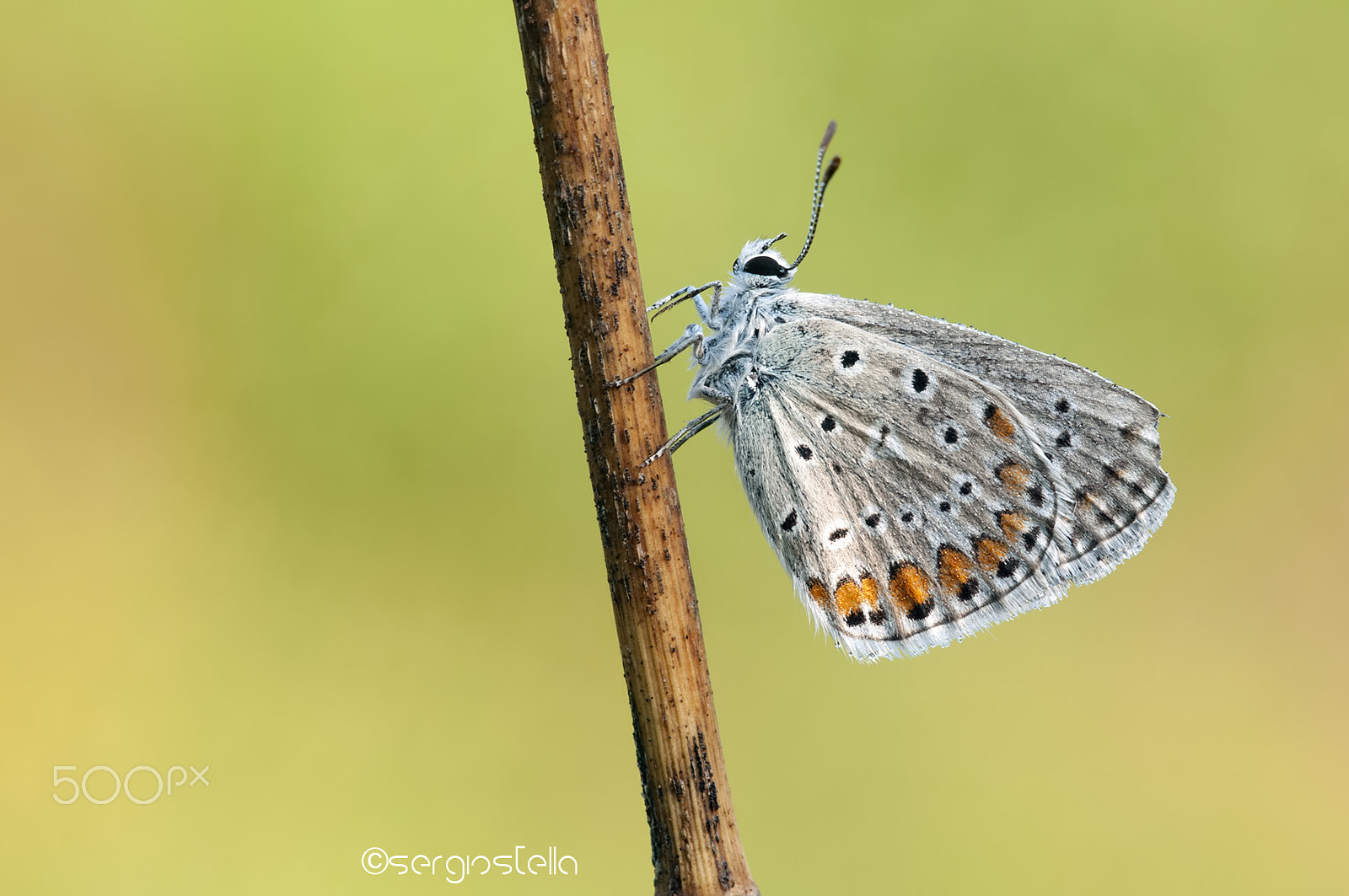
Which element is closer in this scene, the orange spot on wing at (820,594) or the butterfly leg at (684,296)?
the orange spot on wing at (820,594)

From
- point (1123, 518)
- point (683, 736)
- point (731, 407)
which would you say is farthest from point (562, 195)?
point (1123, 518)

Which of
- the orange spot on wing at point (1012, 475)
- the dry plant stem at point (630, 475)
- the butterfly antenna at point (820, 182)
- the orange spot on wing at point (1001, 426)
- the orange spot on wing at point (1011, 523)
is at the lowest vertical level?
the dry plant stem at point (630, 475)

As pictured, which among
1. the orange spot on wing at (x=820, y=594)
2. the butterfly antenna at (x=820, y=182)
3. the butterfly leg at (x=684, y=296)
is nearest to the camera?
the butterfly antenna at (x=820, y=182)

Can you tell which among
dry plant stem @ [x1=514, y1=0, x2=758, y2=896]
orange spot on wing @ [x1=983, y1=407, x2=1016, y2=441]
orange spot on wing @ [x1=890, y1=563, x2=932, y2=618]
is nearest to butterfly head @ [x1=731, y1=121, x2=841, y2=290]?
orange spot on wing @ [x1=983, y1=407, x2=1016, y2=441]

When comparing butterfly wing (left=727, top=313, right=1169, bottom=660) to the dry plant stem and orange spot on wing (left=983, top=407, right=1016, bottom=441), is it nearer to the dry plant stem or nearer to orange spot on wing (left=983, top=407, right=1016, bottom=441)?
orange spot on wing (left=983, top=407, right=1016, bottom=441)

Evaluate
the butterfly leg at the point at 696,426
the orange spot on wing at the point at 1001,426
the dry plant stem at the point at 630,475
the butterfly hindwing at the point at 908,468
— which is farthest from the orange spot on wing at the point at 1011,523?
the dry plant stem at the point at 630,475

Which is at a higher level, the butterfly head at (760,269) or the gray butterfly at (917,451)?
the butterfly head at (760,269)

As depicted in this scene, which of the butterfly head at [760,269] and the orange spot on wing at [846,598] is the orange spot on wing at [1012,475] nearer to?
the orange spot on wing at [846,598]

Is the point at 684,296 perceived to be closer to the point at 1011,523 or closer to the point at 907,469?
the point at 907,469
